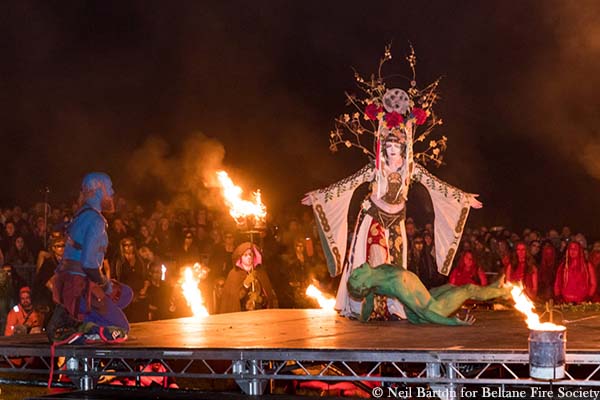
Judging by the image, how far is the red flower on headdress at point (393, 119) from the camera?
921 centimetres

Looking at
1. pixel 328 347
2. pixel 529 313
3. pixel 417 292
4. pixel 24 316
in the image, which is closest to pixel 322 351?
pixel 328 347

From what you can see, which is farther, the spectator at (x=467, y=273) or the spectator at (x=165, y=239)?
the spectator at (x=467, y=273)

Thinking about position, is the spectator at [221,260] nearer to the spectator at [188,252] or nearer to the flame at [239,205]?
the spectator at [188,252]

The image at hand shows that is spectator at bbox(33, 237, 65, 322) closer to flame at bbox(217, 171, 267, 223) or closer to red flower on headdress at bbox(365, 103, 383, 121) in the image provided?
flame at bbox(217, 171, 267, 223)

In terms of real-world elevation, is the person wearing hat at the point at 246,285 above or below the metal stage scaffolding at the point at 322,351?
above

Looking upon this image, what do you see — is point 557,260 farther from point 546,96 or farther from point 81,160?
point 81,160

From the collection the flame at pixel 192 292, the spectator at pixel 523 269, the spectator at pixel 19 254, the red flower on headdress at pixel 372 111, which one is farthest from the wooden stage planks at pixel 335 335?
the spectator at pixel 19 254

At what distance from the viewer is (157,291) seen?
1104 centimetres

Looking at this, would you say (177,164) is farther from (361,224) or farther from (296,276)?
(361,224)

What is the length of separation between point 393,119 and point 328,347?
11.7 feet

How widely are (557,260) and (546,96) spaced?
505 cm

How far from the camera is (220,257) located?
11.6m

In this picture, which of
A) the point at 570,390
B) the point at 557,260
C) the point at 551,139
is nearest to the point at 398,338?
the point at 570,390

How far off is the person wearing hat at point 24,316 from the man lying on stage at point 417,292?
3520 millimetres
